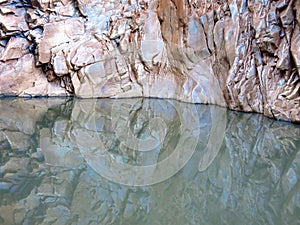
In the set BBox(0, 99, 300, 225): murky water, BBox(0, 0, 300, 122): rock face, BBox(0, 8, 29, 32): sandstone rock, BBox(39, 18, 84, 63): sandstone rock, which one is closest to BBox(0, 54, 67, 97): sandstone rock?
BBox(0, 0, 300, 122): rock face

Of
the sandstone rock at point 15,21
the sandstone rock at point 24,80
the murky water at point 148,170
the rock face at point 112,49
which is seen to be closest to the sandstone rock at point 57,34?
the rock face at point 112,49

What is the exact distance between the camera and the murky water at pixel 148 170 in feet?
5.20

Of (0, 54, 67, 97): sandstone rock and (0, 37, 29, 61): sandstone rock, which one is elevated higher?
(0, 37, 29, 61): sandstone rock

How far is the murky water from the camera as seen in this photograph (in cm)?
158

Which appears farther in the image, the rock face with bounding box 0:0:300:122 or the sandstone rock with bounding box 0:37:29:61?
the sandstone rock with bounding box 0:37:29:61

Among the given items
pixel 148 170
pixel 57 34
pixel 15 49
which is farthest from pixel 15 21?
pixel 148 170

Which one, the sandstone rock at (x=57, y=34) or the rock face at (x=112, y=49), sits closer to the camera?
the rock face at (x=112, y=49)

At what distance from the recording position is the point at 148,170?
235 cm

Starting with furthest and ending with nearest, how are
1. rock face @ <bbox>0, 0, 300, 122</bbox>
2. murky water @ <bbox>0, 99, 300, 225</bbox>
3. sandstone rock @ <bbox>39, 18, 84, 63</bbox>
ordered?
sandstone rock @ <bbox>39, 18, 84, 63</bbox> → rock face @ <bbox>0, 0, 300, 122</bbox> → murky water @ <bbox>0, 99, 300, 225</bbox>

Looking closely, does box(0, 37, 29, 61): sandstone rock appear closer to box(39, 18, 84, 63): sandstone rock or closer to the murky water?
box(39, 18, 84, 63): sandstone rock

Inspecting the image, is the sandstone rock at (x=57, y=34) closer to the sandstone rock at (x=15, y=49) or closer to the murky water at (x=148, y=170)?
the sandstone rock at (x=15, y=49)

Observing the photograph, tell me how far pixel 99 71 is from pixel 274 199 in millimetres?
5028

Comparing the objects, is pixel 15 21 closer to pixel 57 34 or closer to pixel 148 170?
pixel 57 34

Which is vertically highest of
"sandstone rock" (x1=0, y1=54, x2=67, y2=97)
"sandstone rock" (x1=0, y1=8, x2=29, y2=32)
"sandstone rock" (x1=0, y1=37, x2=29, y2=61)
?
"sandstone rock" (x1=0, y1=8, x2=29, y2=32)
